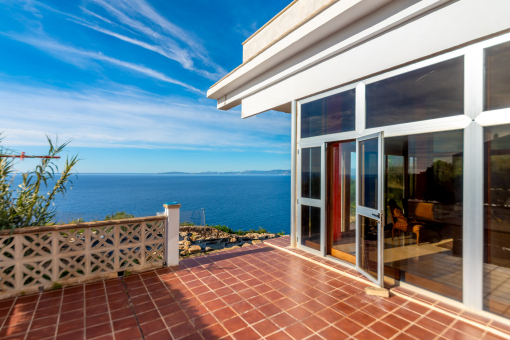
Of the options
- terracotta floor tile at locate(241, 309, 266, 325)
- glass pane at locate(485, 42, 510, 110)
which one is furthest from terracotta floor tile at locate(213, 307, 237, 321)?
glass pane at locate(485, 42, 510, 110)

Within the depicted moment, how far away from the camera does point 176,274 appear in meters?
3.62

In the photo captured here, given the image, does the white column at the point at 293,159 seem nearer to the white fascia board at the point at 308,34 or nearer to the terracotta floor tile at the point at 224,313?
the white fascia board at the point at 308,34

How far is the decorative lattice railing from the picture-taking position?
296 centimetres

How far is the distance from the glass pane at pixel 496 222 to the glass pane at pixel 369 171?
42.7 inches

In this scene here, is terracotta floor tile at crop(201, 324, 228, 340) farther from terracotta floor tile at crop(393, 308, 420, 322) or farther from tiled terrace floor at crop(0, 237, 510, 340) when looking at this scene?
terracotta floor tile at crop(393, 308, 420, 322)

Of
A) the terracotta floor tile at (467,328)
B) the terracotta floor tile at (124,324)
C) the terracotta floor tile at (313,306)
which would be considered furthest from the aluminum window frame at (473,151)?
the terracotta floor tile at (124,324)

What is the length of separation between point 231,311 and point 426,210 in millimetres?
3695

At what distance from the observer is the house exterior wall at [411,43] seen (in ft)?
7.80

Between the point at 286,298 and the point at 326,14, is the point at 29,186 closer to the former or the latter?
the point at 286,298

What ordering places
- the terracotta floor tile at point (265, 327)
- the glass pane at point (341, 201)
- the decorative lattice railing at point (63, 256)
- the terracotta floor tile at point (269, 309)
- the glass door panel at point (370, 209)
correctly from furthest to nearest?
the glass pane at point (341, 201), the glass door panel at point (370, 209), the decorative lattice railing at point (63, 256), the terracotta floor tile at point (269, 309), the terracotta floor tile at point (265, 327)

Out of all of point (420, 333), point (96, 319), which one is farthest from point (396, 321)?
point (96, 319)

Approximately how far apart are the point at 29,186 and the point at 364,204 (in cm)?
501

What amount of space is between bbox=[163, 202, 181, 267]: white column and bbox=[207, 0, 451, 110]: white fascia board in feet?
11.6

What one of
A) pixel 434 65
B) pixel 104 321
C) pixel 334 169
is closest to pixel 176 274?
pixel 104 321
